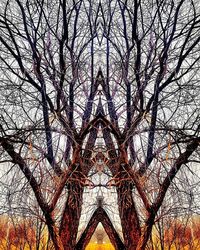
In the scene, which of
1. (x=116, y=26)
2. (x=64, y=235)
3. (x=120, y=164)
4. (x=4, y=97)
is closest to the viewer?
(x=120, y=164)

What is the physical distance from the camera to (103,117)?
270 inches

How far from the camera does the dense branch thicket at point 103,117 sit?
6.53 meters

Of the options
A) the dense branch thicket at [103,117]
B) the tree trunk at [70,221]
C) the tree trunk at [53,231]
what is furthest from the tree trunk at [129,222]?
the tree trunk at [53,231]

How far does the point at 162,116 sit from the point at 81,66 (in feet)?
6.90

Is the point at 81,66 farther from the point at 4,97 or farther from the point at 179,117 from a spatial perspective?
the point at 179,117

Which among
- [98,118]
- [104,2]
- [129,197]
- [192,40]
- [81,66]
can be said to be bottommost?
[129,197]

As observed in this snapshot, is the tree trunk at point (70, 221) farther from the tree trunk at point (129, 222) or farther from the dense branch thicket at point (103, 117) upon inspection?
the tree trunk at point (129, 222)

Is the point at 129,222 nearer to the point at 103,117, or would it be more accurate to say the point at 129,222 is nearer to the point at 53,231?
the point at 53,231

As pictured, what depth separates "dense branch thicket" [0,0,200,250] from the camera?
Answer: 6531 millimetres

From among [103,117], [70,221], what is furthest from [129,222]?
[103,117]

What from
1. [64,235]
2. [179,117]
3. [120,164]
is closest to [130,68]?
[179,117]

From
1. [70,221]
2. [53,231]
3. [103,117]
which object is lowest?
[53,231]

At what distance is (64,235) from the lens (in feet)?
26.2

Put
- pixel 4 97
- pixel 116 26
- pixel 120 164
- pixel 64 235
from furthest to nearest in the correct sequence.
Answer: pixel 116 26 → pixel 64 235 → pixel 4 97 → pixel 120 164
